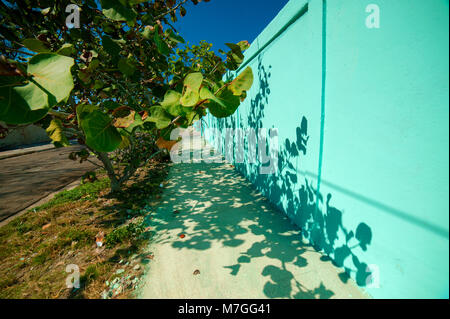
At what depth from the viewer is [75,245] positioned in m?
2.68

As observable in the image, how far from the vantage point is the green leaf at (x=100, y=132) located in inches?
41.5

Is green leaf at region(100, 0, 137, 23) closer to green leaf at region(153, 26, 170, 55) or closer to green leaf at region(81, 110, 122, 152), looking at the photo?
green leaf at region(153, 26, 170, 55)

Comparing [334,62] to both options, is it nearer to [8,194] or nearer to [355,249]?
[355,249]

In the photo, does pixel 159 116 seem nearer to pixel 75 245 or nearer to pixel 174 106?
pixel 174 106

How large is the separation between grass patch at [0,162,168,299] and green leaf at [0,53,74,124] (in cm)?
207

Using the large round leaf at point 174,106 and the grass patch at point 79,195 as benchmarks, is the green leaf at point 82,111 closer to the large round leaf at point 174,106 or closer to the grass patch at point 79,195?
the large round leaf at point 174,106

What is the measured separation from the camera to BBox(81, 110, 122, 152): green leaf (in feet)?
3.46

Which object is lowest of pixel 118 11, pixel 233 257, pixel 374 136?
pixel 233 257

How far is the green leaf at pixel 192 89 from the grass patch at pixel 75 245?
7.21ft

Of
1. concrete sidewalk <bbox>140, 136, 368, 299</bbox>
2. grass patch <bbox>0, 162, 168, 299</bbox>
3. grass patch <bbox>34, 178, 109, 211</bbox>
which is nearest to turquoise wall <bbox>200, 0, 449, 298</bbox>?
concrete sidewalk <bbox>140, 136, 368, 299</bbox>

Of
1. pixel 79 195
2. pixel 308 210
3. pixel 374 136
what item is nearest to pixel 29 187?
pixel 79 195

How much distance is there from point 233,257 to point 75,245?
241 cm

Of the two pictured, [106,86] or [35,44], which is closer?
[35,44]

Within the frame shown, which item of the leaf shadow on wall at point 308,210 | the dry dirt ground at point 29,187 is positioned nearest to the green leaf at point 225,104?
the leaf shadow on wall at point 308,210
